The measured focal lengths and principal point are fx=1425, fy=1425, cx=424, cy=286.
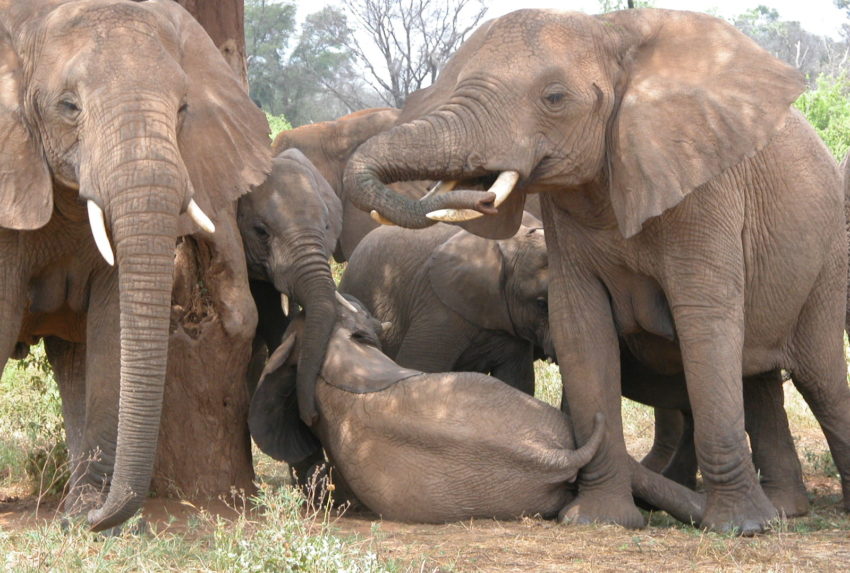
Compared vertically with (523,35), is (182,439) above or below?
below

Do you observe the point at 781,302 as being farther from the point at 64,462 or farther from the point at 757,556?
the point at 64,462

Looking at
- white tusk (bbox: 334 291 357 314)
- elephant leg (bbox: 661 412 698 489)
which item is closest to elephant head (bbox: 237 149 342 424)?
white tusk (bbox: 334 291 357 314)

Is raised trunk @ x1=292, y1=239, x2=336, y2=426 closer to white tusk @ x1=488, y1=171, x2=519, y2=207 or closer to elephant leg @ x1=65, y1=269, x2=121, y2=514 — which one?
elephant leg @ x1=65, y1=269, x2=121, y2=514

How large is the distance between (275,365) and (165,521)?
92 centimetres

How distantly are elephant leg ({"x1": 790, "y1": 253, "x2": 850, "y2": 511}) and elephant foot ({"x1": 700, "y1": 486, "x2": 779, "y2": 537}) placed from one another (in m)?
0.86

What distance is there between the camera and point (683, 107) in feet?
17.9

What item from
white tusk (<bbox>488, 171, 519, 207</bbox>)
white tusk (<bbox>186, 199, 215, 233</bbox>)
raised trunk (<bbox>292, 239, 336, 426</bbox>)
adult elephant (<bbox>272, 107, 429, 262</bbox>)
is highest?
adult elephant (<bbox>272, 107, 429, 262</bbox>)

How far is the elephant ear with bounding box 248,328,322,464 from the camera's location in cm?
613

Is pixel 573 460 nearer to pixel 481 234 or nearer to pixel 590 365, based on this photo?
pixel 590 365

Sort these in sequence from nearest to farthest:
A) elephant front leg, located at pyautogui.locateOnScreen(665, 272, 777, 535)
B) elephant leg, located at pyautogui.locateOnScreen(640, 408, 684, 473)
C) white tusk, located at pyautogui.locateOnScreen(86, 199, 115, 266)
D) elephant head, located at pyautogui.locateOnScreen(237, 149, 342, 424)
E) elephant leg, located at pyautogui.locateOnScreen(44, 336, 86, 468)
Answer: white tusk, located at pyautogui.locateOnScreen(86, 199, 115, 266) < elephant front leg, located at pyautogui.locateOnScreen(665, 272, 777, 535) < elephant leg, located at pyautogui.locateOnScreen(44, 336, 86, 468) < elephant head, located at pyautogui.locateOnScreen(237, 149, 342, 424) < elephant leg, located at pyautogui.locateOnScreen(640, 408, 684, 473)

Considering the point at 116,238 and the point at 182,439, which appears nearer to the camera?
the point at 116,238

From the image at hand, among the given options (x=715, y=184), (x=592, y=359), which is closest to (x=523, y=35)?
(x=715, y=184)

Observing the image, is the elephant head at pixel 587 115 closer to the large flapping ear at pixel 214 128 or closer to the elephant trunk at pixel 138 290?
the large flapping ear at pixel 214 128

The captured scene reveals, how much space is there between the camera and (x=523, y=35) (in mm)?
5305
